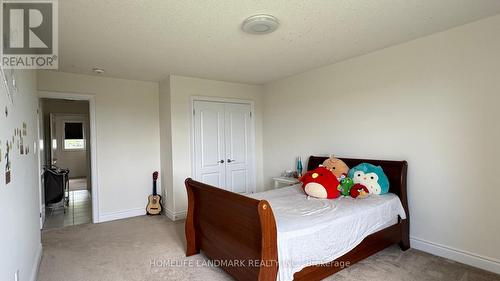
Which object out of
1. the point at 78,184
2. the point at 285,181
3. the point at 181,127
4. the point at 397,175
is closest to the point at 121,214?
the point at 181,127

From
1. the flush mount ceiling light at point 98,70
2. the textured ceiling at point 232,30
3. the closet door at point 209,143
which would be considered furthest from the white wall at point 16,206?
the closet door at point 209,143

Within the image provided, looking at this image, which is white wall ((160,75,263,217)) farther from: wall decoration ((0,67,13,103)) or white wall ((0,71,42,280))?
wall decoration ((0,67,13,103))

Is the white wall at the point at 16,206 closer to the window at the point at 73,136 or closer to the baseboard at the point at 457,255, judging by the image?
the baseboard at the point at 457,255

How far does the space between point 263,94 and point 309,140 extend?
4.98 feet

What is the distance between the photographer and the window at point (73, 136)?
26.0 feet

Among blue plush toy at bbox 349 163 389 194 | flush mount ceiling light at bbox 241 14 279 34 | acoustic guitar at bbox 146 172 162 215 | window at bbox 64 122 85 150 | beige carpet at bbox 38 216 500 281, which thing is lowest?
beige carpet at bbox 38 216 500 281

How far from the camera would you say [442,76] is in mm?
2604

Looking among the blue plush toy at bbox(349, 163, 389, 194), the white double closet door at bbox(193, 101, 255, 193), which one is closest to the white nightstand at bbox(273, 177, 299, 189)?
the white double closet door at bbox(193, 101, 255, 193)

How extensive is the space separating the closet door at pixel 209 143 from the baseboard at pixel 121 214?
1.14m

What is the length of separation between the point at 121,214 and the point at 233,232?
2806mm

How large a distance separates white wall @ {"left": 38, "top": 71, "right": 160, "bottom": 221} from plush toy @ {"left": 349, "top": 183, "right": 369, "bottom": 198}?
3.23 meters

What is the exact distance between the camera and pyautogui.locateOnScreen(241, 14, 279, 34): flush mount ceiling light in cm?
218

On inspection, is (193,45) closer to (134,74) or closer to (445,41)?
(134,74)

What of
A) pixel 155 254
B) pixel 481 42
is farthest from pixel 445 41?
pixel 155 254
